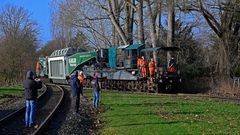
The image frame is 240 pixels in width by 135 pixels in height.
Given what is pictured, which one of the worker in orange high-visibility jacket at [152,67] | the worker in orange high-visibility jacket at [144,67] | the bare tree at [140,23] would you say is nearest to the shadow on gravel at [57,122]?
the worker in orange high-visibility jacket at [152,67]

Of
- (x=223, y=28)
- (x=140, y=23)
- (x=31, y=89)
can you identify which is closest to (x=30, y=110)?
(x=31, y=89)

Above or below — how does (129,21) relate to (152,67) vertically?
above

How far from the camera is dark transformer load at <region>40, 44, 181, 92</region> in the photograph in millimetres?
33031

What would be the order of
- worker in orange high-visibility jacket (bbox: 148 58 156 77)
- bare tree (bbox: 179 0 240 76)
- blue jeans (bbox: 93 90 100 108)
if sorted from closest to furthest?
blue jeans (bbox: 93 90 100 108)
worker in orange high-visibility jacket (bbox: 148 58 156 77)
bare tree (bbox: 179 0 240 76)

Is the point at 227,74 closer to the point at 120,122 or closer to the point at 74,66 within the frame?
the point at 74,66

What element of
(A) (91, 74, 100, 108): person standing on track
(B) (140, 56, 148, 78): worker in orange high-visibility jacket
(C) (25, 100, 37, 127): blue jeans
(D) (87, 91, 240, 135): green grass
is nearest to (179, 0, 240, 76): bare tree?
(B) (140, 56, 148, 78): worker in orange high-visibility jacket

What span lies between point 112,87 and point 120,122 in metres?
23.2

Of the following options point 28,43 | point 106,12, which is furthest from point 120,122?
point 28,43

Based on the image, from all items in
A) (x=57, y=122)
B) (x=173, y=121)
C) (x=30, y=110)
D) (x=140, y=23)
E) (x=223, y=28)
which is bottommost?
(x=57, y=122)

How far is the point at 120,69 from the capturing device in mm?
36406

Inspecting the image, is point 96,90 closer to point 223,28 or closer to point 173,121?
point 173,121

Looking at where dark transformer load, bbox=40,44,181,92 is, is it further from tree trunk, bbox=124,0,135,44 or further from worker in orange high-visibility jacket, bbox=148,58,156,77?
tree trunk, bbox=124,0,135,44

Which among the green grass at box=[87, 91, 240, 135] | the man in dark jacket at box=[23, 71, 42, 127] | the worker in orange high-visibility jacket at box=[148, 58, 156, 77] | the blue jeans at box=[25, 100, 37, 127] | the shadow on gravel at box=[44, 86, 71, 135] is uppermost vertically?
the worker in orange high-visibility jacket at box=[148, 58, 156, 77]

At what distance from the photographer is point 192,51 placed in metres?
44.1
